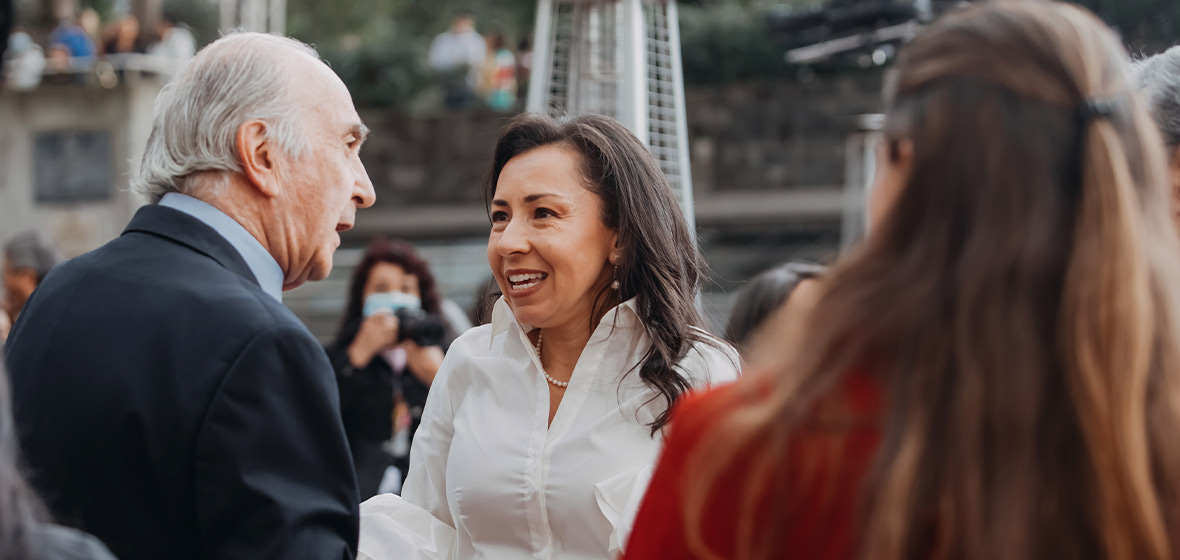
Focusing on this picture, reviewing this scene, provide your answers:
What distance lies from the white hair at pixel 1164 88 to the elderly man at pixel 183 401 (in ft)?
5.03

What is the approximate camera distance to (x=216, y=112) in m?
2.09

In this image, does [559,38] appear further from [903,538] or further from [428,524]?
[903,538]

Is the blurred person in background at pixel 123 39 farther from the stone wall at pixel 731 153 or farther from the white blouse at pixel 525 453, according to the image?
the white blouse at pixel 525 453

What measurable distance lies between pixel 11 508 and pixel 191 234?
0.98 m

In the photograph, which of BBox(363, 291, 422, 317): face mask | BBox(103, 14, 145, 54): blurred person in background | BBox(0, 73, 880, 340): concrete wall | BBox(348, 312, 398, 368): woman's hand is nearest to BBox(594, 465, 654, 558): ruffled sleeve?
BBox(348, 312, 398, 368): woman's hand

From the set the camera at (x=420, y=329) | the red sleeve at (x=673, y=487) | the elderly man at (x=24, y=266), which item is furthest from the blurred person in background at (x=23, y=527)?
the elderly man at (x=24, y=266)

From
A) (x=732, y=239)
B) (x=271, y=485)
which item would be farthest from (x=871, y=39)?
(x=271, y=485)

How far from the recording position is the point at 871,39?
9.33 metres

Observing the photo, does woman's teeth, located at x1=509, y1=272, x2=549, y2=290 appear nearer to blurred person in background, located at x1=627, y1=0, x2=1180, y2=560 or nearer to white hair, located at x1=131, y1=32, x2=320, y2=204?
white hair, located at x1=131, y1=32, x2=320, y2=204

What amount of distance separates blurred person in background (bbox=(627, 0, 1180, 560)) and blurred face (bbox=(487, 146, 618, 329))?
1371 millimetres

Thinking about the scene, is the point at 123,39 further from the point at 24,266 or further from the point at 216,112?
the point at 216,112

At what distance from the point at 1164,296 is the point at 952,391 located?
0.24 m

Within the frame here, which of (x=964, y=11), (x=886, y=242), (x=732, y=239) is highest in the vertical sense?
(x=964, y=11)

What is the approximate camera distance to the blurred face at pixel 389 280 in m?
5.04
